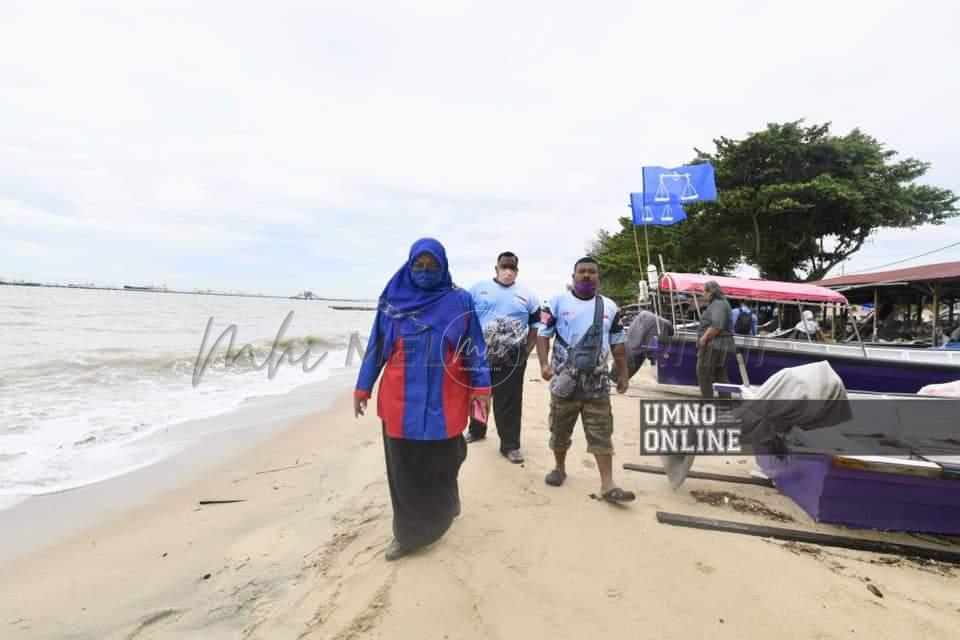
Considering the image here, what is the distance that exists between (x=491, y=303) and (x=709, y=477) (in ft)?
A: 6.99

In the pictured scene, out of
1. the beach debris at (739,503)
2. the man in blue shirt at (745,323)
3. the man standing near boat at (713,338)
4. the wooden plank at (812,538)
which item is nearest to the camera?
the wooden plank at (812,538)

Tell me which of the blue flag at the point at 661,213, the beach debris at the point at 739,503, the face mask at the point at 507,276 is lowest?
the beach debris at the point at 739,503

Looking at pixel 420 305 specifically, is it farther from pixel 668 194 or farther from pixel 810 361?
pixel 668 194

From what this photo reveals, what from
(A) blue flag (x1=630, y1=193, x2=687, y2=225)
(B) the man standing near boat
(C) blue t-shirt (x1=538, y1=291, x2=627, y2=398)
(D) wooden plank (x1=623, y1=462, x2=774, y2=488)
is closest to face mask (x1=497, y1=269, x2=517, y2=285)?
(C) blue t-shirt (x1=538, y1=291, x2=627, y2=398)

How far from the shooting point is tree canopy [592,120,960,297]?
17094mm

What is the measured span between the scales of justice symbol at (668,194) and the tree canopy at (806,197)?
9.20 meters

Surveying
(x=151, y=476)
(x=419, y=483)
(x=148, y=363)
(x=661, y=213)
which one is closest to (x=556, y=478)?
(x=419, y=483)

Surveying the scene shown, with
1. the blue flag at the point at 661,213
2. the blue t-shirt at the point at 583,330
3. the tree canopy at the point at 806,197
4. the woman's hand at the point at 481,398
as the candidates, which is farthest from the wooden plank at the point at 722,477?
the tree canopy at the point at 806,197

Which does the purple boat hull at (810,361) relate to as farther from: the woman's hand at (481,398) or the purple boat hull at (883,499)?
the woman's hand at (481,398)

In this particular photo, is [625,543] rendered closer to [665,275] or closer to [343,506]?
[343,506]

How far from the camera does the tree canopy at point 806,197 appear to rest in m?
17.1

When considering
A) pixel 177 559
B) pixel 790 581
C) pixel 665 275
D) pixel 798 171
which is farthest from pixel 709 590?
pixel 798 171

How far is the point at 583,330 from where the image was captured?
3.00 metres

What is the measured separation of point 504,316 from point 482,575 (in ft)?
6.48
